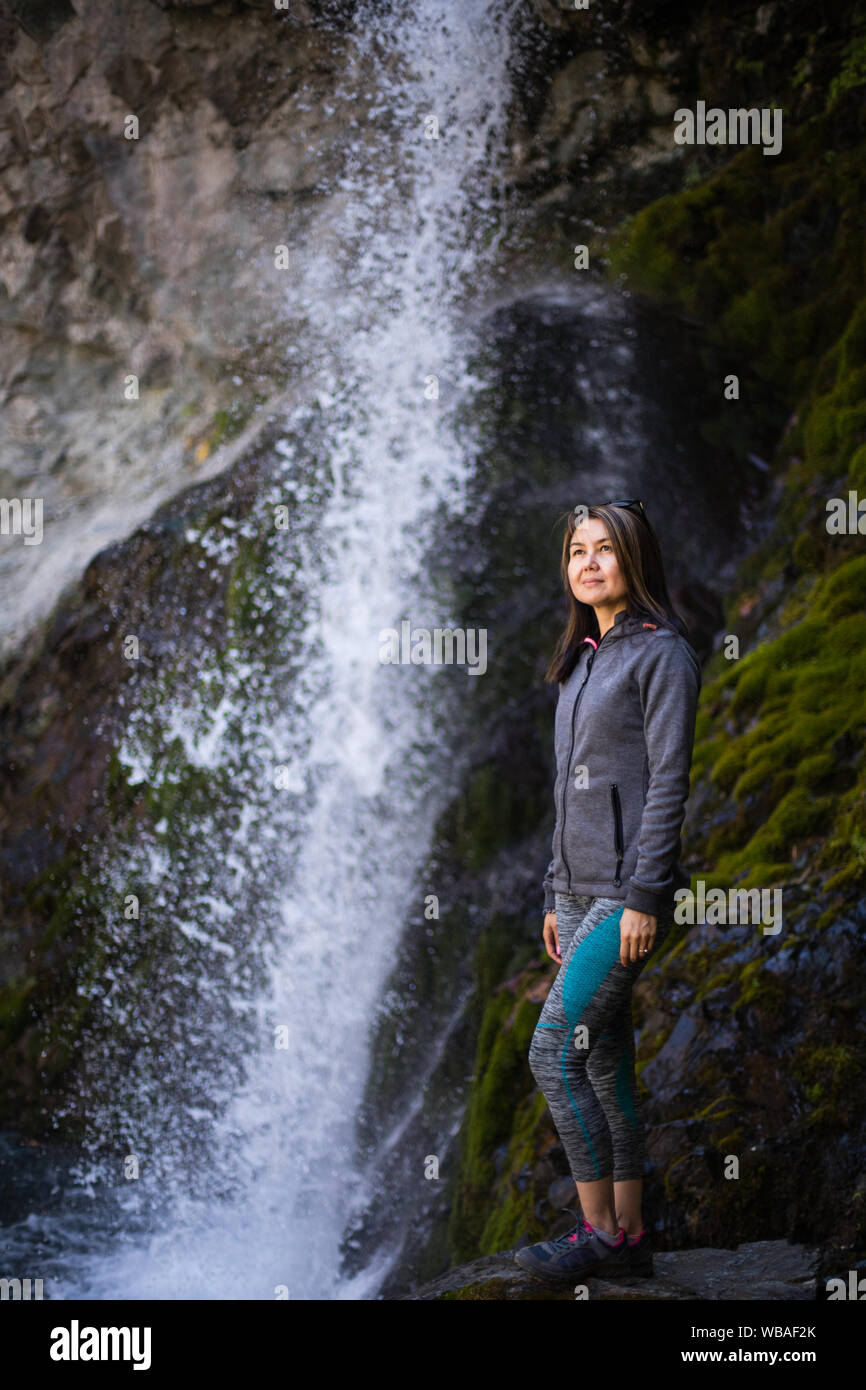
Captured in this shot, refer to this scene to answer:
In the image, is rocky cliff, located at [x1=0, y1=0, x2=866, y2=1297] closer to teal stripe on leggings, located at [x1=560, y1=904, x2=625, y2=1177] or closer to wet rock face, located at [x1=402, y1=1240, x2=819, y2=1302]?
wet rock face, located at [x1=402, y1=1240, x2=819, y2=1302]

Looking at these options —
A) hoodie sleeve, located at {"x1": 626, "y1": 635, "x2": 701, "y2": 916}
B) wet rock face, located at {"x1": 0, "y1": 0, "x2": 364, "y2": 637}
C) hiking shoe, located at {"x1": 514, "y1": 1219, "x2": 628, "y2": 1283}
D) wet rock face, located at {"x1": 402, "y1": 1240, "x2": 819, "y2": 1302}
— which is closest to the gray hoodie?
hoodie sleeve, located at {"x1": 626, "y1": 635, "x2": 701, "y2": 916}

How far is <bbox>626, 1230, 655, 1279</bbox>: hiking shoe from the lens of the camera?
2793 millimetres

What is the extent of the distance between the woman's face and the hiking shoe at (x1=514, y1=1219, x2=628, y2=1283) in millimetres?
1629

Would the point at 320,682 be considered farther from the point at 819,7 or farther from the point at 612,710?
the point at 819,7

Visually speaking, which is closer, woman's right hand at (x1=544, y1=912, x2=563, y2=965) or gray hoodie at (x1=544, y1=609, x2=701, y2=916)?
gray hoodie at (x1=544, y1=609, x2=701, y2=916)

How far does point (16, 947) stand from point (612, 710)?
682 centimetres

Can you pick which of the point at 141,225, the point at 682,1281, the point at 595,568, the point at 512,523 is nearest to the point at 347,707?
the point at 512,523

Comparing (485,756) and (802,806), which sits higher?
(485,756)

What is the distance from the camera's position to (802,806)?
4.33 metres

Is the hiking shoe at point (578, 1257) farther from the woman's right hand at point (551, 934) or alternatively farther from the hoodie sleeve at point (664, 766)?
the hoodie sleeve at point (664, 766)

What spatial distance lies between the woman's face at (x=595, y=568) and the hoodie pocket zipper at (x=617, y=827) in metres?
0.51

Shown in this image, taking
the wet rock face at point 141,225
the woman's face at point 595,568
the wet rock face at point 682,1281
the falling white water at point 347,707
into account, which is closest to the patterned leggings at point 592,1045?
the wet rock face at point 682,1281

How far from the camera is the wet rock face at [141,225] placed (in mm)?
9102
